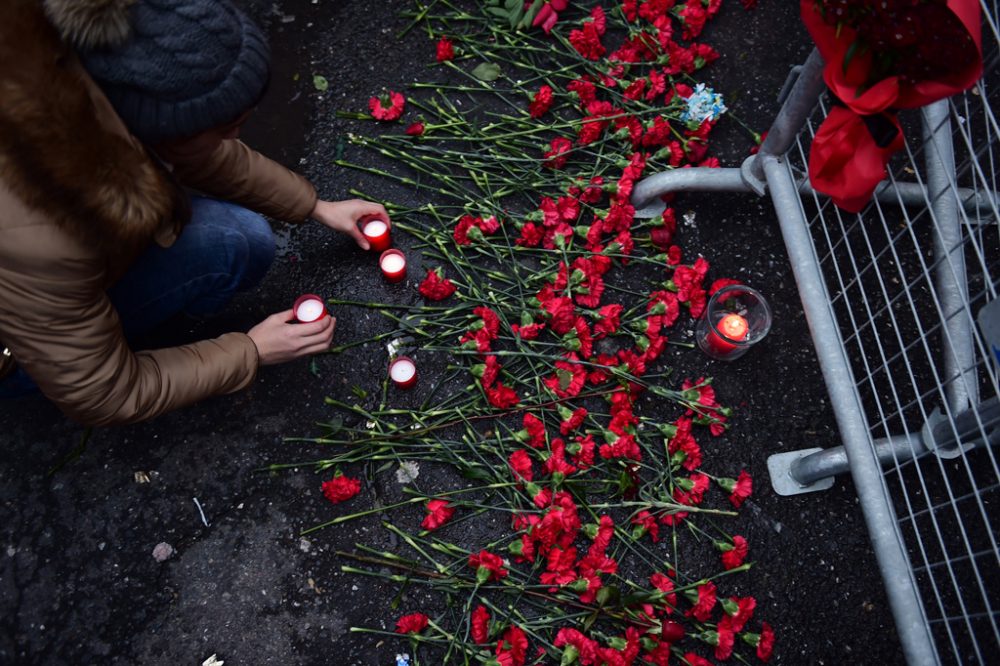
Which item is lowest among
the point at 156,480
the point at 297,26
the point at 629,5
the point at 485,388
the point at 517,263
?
the point at 156,480

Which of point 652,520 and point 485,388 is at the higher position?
point 485,388

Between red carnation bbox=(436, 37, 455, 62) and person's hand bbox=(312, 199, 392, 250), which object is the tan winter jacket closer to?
person's hand bbox=(312, 199, 392, 250)

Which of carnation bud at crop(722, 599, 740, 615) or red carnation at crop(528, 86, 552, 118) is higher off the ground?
red carnation at crop(528, 86, 552, 118)

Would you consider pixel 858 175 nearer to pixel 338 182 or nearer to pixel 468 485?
pixel 468 485

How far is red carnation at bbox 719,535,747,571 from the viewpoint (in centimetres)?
191

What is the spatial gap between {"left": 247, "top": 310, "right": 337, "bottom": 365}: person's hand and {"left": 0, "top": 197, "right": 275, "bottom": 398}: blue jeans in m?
0.20

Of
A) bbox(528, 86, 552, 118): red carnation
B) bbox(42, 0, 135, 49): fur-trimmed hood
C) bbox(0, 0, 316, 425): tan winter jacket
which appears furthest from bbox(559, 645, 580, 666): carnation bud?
bbox(528, 86, 552, 118): red carnation

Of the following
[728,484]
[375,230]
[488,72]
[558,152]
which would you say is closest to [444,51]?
[488,72]

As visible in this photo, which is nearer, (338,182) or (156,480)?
(156,480)

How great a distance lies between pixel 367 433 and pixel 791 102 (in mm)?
1459

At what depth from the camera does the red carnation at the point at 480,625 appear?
70.2 inches

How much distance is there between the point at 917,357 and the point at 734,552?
95 cm

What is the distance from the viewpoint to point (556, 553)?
1.84 m

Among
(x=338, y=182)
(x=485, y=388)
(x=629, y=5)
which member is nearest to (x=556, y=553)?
(x=485, y=388)
